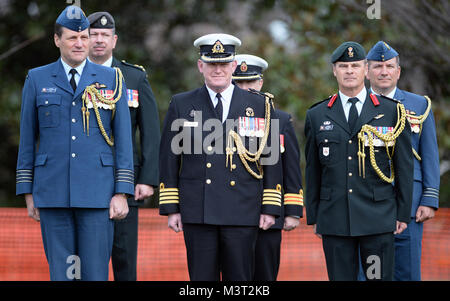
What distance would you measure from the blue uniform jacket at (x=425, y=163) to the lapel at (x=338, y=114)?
2.92 ft

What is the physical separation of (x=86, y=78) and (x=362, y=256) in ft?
6.99

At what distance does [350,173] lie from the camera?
5.74 metres

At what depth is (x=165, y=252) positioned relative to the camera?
9.29m

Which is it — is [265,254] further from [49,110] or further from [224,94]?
[49,110]

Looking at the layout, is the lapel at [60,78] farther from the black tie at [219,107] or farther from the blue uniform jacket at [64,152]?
the black tie at [219,107]

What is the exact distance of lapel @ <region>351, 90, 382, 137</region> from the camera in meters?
5.79

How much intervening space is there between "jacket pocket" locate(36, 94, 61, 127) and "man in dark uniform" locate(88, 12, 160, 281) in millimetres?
1195

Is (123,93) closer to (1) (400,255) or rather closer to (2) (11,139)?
(1) (400,255)

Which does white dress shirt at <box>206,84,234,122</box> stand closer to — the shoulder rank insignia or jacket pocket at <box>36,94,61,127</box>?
jacket pocket at <box>36,94,61,127</box>

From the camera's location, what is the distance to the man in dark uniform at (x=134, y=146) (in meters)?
6.50

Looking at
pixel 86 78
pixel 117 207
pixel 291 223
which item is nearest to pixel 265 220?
pixel 291 223
